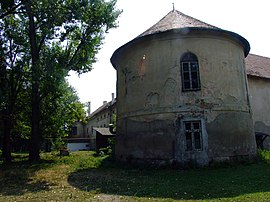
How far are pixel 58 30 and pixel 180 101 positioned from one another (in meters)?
9.27

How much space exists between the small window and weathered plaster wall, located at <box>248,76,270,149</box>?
9329 mm

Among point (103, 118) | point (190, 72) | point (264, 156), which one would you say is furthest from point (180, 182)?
point (103, 118)

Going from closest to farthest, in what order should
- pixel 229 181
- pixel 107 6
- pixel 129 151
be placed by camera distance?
pixel 229 181 → pixel 129 151 → pixel 107 6

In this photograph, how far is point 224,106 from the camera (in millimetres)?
12898

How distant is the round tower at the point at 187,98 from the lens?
40.8ft

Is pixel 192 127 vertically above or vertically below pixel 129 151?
above

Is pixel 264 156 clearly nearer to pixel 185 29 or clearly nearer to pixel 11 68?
pixel 185 29

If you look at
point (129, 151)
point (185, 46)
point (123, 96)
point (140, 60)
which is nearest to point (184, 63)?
point (185, 46)

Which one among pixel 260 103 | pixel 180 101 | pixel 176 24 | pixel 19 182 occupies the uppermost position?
pixel 176 24

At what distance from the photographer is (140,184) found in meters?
9.28

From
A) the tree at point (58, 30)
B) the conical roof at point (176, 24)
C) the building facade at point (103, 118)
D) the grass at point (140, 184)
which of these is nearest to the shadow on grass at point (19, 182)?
the grass at point (140, 184)

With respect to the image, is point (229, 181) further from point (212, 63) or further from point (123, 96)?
point (123, 96)

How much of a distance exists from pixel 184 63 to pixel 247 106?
4143 mm

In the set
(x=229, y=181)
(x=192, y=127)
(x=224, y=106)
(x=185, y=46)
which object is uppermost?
(x=185, y=46)
